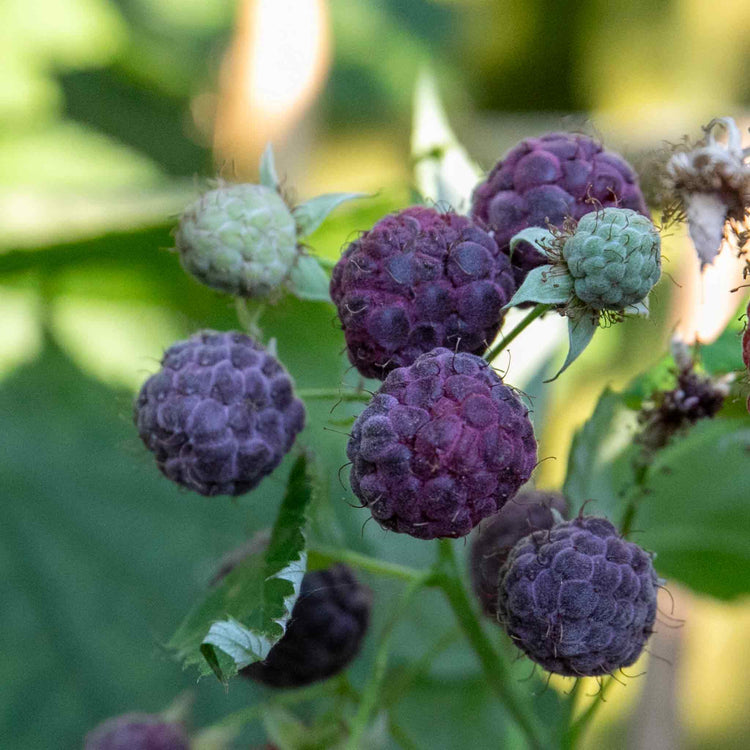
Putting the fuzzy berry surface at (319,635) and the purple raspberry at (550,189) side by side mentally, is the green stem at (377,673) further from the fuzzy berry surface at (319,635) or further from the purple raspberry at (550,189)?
the purple raspberry at (550,189)

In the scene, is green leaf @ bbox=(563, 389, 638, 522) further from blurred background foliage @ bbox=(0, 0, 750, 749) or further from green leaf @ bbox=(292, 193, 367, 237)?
green leaf @ bbox=(292, 193, 367, 237)

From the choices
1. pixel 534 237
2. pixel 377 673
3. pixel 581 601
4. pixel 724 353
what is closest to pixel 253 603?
pixel 377 673

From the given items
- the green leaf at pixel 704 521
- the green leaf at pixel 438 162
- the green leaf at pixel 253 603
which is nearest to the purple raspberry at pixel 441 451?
the green leaf at pixel 253 603

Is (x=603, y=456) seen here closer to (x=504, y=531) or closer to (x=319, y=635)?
(x=504, y=531)

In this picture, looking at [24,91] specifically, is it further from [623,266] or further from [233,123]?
[623,266]

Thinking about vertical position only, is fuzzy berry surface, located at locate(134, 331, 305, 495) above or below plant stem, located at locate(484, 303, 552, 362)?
below

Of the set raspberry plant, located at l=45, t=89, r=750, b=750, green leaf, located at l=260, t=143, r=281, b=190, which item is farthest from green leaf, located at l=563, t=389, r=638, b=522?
green leaf, located at l=260, t=143, r=281, b=190
